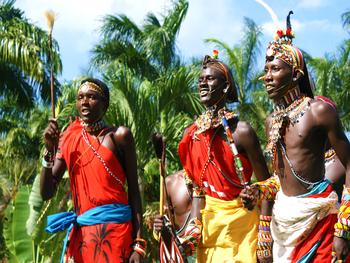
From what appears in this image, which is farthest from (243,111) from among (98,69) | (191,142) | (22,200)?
(191,142)

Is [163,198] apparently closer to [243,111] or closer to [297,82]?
[297,82]

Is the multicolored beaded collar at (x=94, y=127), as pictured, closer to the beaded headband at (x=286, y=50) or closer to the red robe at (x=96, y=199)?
the red robe at (x=96, y=199)

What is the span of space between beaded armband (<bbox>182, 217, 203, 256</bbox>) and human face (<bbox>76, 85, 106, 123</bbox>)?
3.56 ft

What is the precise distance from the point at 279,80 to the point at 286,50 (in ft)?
0.71

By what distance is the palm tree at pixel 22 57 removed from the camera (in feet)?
56.8

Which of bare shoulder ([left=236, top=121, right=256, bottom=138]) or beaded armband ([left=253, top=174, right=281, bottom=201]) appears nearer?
beaded armband ([left=253, top=174, right=281, bottom=201])

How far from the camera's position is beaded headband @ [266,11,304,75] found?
447cm

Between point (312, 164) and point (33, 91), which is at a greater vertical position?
point (33, 91)

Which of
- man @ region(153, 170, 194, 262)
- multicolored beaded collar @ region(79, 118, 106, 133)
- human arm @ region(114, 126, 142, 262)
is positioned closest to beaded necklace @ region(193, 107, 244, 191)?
human arm @ region(114, 126, 142, 262)

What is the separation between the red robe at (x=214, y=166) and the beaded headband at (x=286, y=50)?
89cm

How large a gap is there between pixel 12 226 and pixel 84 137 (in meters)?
5.91

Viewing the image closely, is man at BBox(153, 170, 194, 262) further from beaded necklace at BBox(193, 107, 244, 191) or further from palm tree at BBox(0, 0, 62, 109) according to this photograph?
palm tree at BBox(0, 0, 62, 109)

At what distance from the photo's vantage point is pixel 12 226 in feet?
34.8

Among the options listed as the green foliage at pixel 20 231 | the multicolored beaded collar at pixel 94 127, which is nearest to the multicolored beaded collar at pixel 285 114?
the multicolored beaded collar at pixel 94 127
